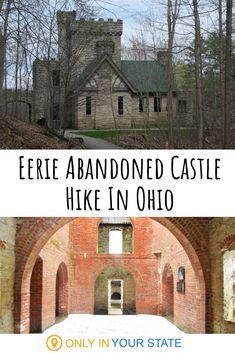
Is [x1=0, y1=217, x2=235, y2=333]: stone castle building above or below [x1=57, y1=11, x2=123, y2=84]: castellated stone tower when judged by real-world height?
below

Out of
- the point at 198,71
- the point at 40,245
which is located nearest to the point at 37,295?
the point at 40,245

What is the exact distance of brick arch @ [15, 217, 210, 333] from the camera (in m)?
6.95

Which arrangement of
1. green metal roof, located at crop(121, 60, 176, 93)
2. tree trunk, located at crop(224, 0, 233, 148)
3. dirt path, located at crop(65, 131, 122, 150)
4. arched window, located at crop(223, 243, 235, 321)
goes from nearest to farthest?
arched window, located at crop(223, 243, 235, 321) < dirt path, located at crop(65, 131, 122, 150) < tree trunk, located at crop(224, 0, 233, 148) < green metal roof, located at crop(121, 60, 176, 93)

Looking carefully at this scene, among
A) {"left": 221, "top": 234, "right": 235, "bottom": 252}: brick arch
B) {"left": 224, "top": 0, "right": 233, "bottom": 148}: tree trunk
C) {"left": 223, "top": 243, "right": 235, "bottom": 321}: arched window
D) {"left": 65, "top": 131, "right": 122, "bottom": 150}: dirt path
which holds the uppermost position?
{"left": 224, "top": 0, "right": 233, "bottom": 148}: tree trunk

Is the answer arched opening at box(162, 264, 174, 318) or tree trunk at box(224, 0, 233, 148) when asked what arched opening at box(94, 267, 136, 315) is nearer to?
arched opening at box(162, 264, 174, 318)

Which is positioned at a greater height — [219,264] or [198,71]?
[198,71]

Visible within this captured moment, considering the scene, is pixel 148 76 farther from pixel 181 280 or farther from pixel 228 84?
pixel 181 280

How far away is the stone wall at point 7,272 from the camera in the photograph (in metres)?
6.32

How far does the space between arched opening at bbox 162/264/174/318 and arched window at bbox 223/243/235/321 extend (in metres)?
8.46

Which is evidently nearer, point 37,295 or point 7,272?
point 7,272

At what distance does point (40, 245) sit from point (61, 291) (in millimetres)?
7976

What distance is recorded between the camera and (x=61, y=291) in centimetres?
1501

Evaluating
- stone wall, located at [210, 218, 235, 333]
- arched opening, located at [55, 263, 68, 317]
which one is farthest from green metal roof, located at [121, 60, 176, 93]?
arched opening, located at [55, 263, 68, 317]

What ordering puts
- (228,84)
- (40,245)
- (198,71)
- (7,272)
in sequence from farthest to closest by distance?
1. (198,71)
2. (228,84)
3. (40,245)
4. (7,272)
